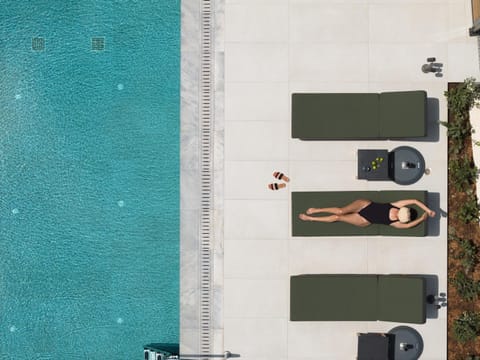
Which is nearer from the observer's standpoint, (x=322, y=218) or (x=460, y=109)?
(x=322, y=218)

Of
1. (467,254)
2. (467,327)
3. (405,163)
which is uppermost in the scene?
(405,163)

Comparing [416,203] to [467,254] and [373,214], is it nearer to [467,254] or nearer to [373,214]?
[373,214]

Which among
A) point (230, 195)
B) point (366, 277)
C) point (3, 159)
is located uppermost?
point (3, 159)

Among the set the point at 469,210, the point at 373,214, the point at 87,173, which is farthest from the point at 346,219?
the point at 87,173

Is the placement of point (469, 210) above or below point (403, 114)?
below

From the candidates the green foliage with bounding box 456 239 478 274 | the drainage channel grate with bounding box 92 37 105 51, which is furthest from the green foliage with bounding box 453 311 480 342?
the drainage channel grate with bounding box 92 37 105 51

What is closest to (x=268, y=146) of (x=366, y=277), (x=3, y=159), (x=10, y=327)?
(x=366, y=277)

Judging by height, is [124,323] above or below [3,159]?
below

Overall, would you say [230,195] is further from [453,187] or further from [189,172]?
[453,187]
